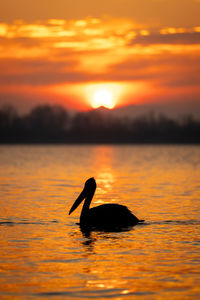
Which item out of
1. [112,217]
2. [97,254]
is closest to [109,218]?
[112,217]

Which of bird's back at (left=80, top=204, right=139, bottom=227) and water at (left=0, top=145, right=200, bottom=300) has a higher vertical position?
bird's back at (left=80, top=204, right=139, bottom=227)

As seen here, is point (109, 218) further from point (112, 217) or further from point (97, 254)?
point (97, 254)

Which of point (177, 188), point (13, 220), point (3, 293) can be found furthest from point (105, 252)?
point (177, 188)

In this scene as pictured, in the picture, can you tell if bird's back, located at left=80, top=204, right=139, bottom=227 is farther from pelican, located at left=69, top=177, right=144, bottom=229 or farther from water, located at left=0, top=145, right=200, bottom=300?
water, located at left=0, top=145, right=200, bottom=300

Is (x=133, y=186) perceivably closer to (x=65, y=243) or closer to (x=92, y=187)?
(x=92, y=187)

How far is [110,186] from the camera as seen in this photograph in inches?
1166

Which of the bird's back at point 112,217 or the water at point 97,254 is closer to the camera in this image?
the water at point 97,254

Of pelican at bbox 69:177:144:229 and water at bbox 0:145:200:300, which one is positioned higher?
pelican at bbox 69:177:144:229

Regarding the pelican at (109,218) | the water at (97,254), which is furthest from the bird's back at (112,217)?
the water at (97,254)

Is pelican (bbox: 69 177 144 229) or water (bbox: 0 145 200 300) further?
pelican (bbox: 69 177 144 229)

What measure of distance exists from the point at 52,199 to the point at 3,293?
44.5 feet

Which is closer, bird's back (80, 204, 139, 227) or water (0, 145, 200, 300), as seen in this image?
water (0, 145, 200, 300)

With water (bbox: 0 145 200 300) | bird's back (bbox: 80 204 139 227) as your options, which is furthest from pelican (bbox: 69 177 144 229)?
water (bbox: 0 145 200 300)

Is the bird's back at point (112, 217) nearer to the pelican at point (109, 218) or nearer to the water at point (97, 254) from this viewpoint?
the pelican at point (109, 218)
